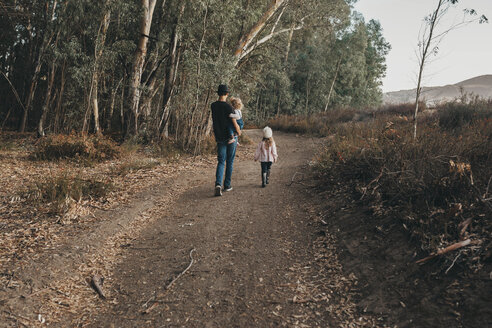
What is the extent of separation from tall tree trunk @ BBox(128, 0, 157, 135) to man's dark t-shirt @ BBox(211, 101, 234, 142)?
23.4 feet

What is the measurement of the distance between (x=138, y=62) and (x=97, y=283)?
417 inches

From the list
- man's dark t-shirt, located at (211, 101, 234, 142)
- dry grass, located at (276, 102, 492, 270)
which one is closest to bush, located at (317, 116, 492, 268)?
dry grass, located at (276, 102, 492, 270)

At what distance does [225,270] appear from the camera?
388cm

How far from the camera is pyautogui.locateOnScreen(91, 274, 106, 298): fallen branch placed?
3.47 metres

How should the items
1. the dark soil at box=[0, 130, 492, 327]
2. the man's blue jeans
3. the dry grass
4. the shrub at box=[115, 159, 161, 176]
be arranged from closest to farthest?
the dark soil at box=[0, 130, 492, 327] → the dry grass → the man's blue jeans → the shrub at box=[115, 159, 161, 176]

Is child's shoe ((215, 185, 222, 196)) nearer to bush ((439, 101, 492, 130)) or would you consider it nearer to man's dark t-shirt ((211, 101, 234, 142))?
man's dark t-shirt ((211, 101, 234, 142))

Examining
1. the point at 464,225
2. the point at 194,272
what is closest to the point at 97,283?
the point at 194,272

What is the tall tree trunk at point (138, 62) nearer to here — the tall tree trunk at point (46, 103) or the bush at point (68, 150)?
the bush at point (68, 150)

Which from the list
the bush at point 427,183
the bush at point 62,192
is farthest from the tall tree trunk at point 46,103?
the bush at point 427,183

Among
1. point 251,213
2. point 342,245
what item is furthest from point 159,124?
point 342,245

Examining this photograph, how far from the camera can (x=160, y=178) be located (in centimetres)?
788

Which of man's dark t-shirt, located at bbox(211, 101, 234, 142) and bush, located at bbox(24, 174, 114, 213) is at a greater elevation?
man's dark t-shirt, located at bbox(211, 101, 234, 142)

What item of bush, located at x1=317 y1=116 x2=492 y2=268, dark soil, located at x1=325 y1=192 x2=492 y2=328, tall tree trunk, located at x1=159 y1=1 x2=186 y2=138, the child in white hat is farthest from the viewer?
tall tree trunk, located at x1=159 y1=1 x2=186 y2=138

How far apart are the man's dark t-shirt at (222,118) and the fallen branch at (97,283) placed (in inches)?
140
